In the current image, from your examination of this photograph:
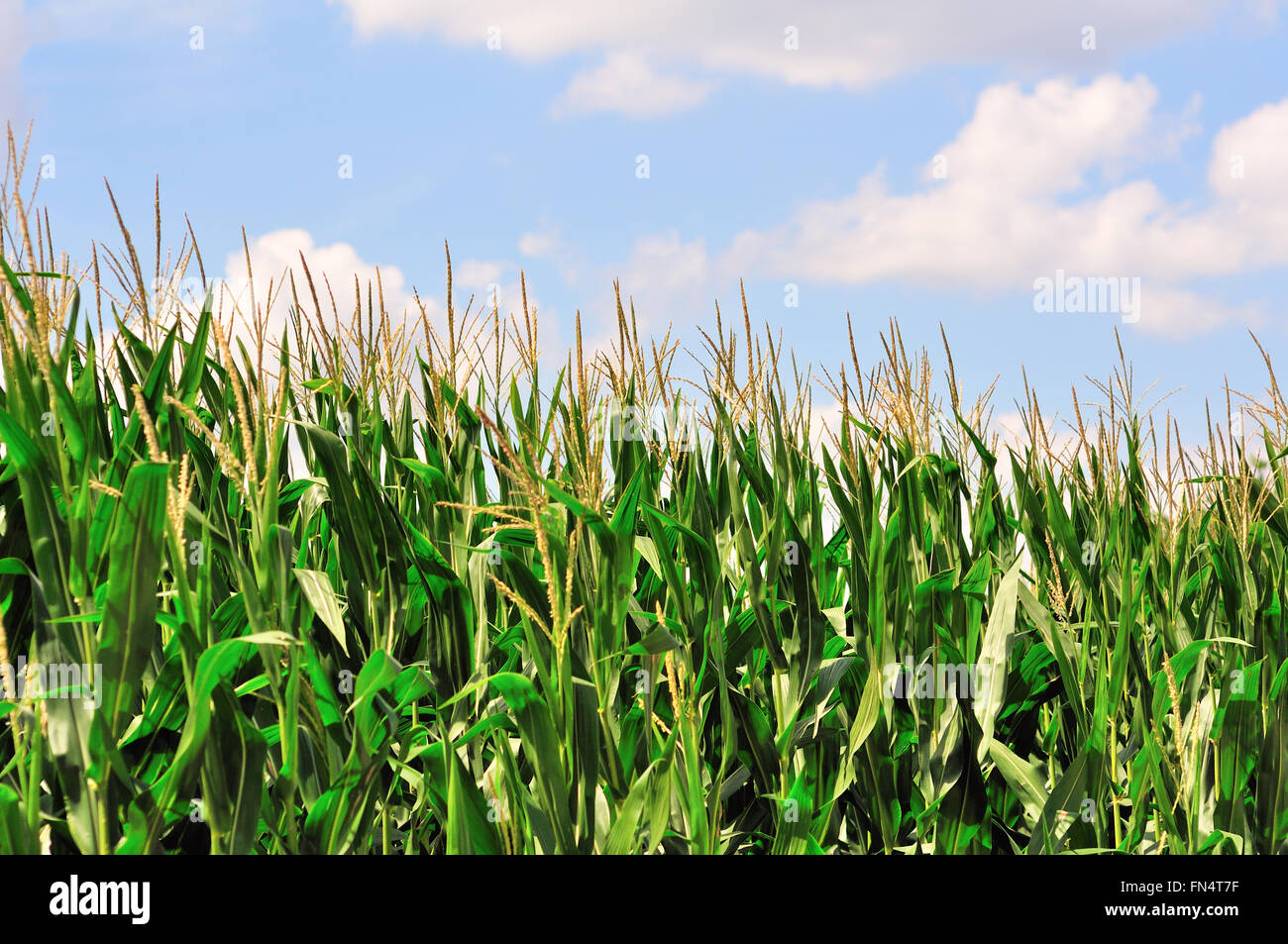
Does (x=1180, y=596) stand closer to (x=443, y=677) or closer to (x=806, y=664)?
(x=806, y=664)

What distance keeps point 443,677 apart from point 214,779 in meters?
0.83

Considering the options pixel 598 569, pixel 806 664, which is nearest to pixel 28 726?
pixel 598 569

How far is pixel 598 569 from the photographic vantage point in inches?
101
